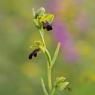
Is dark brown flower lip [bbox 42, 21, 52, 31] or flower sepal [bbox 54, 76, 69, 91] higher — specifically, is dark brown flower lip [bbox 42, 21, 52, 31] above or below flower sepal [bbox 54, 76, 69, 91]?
above

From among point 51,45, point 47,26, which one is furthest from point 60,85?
point 51,45

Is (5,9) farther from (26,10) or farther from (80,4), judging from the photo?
(80,4)

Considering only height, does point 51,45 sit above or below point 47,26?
below

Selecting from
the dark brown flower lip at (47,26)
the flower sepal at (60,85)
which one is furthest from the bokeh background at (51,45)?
the dark brown flower lip at (47,26)

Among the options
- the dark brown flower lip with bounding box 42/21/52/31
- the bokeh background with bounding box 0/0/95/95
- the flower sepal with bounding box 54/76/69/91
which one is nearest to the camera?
the dark brown flower lip with bounding box 42/21/52/31

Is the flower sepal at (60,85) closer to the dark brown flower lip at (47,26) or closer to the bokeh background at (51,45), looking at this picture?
the dark brown flower lip at (47,26)

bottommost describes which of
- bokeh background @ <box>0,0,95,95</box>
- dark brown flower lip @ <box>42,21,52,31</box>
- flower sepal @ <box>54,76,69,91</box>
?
bokeh background @ <box>0,0,95,95</box>

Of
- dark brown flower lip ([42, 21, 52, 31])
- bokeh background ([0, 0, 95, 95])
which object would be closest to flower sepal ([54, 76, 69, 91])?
dark brown flower lip ([42, 21, 52, 31])

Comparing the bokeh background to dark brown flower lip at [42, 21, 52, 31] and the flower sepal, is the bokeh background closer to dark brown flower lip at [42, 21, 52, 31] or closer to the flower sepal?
Answer: the flower sepal

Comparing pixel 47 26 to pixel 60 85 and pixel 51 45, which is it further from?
pixel 51 45
